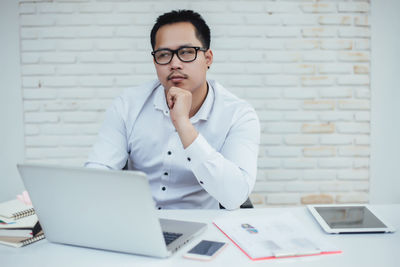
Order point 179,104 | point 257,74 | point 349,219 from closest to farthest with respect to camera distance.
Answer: point 349,219 < point 179,104 < point 257,74

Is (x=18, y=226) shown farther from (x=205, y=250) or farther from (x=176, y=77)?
(x=176, y=77)

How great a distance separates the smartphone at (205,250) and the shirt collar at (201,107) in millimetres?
782

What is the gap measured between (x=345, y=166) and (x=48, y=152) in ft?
7.10

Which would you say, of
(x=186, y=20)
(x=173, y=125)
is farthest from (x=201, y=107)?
(x=186, y=20)

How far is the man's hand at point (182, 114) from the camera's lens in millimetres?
1430

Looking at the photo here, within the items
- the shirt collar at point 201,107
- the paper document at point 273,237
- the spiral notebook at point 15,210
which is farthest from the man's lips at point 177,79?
the spiral notebook at point 15,210

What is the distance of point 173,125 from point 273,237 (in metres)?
0.82

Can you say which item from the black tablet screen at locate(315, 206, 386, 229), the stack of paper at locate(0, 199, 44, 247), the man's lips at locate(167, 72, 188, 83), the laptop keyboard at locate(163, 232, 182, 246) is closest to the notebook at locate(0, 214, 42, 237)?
the stack of paper at locate(0, 199, 44, 247)

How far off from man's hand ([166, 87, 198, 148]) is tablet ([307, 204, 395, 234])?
0.51 m

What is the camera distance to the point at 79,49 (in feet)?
8.89

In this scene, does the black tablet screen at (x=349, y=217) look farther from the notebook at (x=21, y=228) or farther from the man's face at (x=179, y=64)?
the notebook at (x=21, y=228)

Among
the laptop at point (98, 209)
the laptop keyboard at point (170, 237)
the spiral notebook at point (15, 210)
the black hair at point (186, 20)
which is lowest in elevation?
the laptop keyboard at point (170, 237)

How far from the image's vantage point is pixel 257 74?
2766mm

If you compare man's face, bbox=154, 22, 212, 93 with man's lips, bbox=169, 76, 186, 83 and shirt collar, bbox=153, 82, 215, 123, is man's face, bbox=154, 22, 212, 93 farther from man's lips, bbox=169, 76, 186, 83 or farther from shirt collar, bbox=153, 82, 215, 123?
shirt collar, bbox=153, 82, 215, 123
